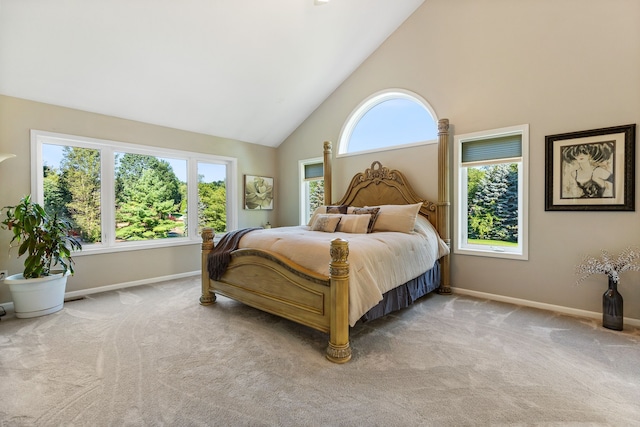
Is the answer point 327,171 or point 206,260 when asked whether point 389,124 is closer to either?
point 327,171

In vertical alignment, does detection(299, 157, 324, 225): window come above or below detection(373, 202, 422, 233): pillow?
above

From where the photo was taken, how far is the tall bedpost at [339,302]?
208 centimetres

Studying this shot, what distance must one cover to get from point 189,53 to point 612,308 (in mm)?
5164

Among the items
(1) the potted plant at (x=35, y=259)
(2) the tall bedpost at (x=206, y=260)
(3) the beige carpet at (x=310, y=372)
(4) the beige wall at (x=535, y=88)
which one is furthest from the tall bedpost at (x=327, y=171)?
(1) the potted plant at (x=35, y=259)

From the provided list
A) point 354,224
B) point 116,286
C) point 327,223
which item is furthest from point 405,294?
point 116,286

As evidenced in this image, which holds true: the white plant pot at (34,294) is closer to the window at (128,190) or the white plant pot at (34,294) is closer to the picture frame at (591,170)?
the window at (128,190)

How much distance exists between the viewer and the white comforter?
2236mm

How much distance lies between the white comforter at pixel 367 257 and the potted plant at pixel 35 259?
6.65ft

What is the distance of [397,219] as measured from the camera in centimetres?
345

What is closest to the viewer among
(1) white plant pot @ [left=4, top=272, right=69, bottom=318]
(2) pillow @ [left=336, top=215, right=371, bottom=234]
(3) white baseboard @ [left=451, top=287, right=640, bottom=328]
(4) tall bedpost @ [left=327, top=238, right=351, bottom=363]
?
(4) tall bedpost @ [left=327, top=238, right=351, bottom=363]

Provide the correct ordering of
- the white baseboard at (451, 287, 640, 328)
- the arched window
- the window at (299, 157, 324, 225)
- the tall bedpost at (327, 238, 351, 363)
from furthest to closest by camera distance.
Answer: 1. the window at (299, 157, 324, 225)
2. the arched window
3. the white baseboard at (451, 287, 640, 328)
4. the tall bedpost at (327, 238, 351, 363)

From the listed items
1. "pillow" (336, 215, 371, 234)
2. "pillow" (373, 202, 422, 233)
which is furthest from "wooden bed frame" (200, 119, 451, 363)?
"pillow" (336, 215, 371, 234)

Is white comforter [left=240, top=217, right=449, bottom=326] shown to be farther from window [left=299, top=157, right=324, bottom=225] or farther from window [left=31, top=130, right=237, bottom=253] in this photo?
window [left=299, top=157, right=324, bottom=225]

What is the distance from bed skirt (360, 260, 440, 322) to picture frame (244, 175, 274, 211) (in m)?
3.48
